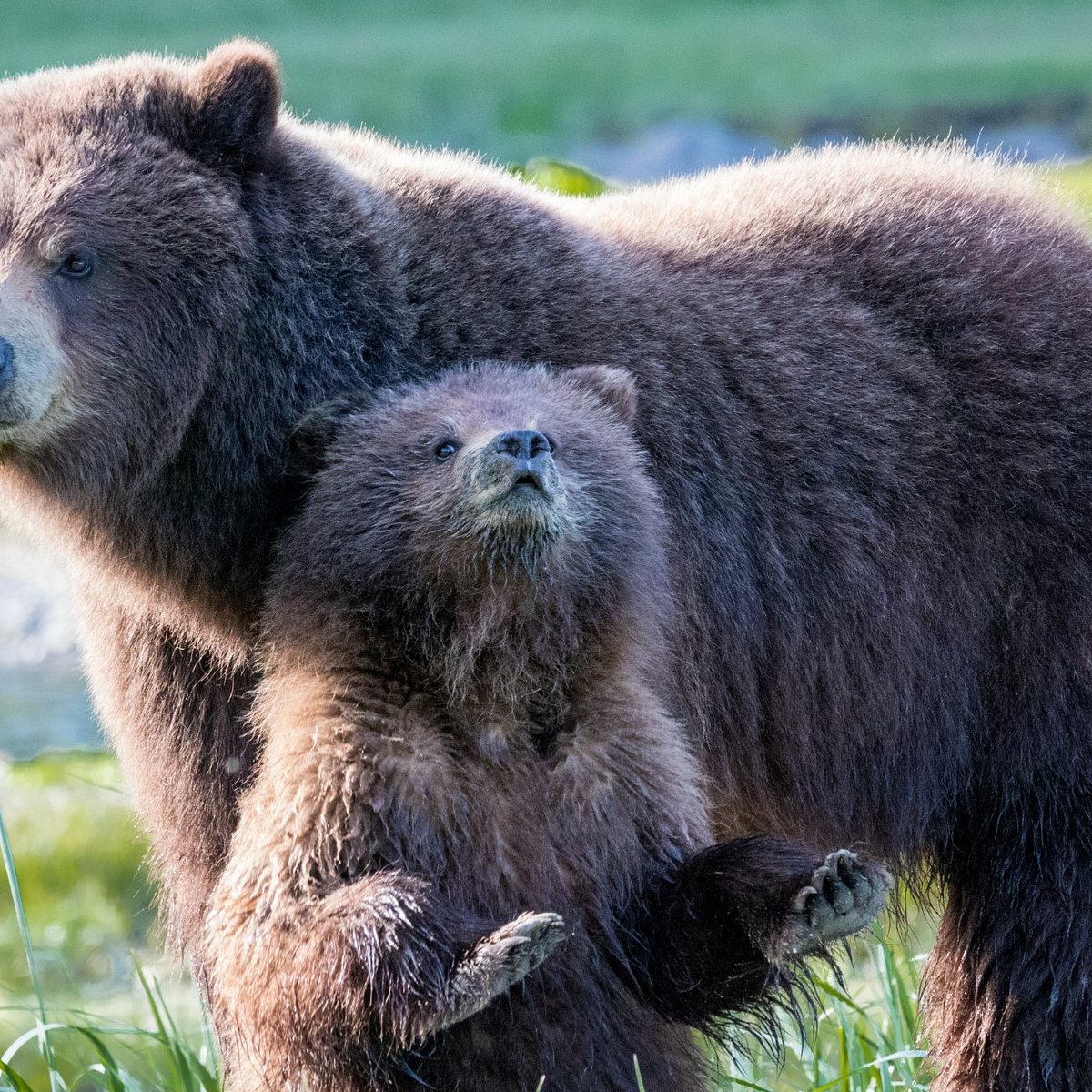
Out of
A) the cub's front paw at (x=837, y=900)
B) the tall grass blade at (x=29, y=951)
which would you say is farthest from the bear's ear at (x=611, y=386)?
the tall grass blade at (x=29, y=951)

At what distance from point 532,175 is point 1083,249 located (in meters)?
2.67

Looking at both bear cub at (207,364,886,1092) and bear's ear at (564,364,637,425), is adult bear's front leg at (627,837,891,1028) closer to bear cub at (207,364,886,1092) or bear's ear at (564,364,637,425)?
bear cub at (207,364,886,1092)

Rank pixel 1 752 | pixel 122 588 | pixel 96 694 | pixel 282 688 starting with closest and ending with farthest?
1. pixel 282 688
2. pixel 122 588
3. pixel 96 694
4. pixel 1 752

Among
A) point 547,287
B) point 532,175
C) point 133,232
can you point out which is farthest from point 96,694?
point 532,175

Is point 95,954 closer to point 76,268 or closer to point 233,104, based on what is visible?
point 76,268

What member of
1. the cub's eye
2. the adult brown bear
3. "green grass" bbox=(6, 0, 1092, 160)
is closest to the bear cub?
the adult brown bear

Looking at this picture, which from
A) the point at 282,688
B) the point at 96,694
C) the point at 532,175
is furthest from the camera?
the point at 532,175

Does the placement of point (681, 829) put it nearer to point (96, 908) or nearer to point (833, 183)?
point (833, 183)

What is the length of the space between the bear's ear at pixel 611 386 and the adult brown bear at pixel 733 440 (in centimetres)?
26

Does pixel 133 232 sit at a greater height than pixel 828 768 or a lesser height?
greater

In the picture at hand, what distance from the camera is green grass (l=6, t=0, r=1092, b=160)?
2878cm

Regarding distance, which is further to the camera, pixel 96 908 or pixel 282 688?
pixel 96 908

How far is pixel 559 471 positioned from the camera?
4.20 metres

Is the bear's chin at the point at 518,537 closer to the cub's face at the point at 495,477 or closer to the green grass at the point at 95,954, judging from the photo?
the cub's face at the point at 495,477
